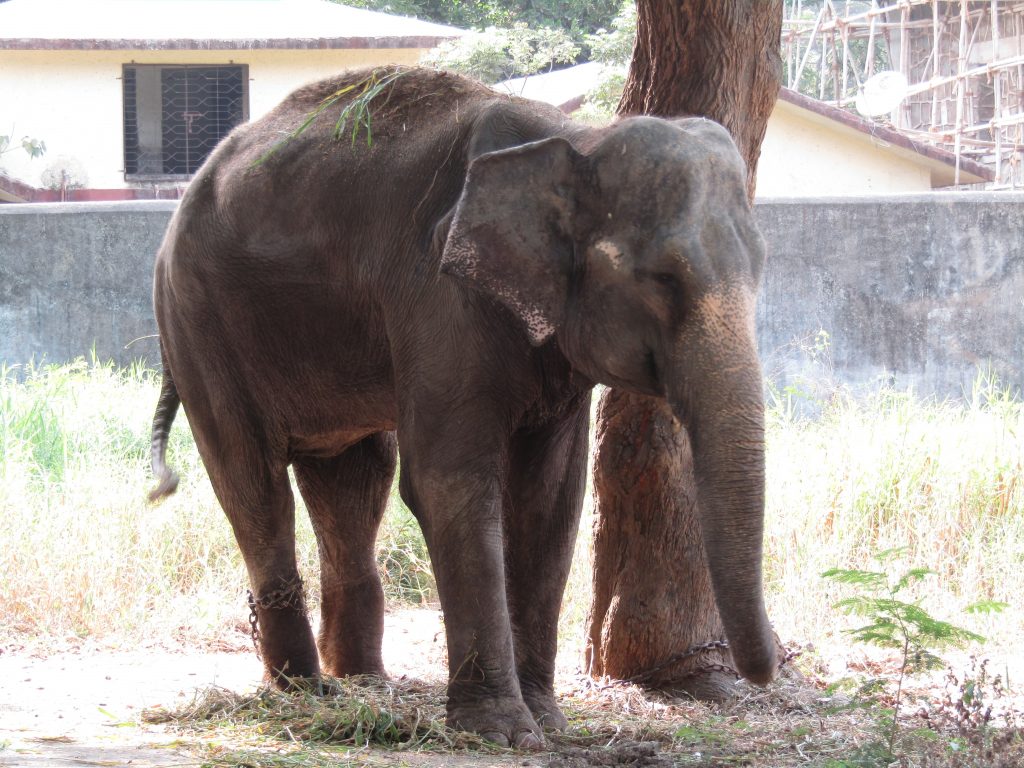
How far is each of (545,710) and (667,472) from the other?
3.50 feet

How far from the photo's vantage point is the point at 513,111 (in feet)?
13.8

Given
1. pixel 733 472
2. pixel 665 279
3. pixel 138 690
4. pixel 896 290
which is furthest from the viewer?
pixel 896 290

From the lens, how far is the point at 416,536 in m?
7.63

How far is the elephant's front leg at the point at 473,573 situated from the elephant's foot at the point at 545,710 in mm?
321

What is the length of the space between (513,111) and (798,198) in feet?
26.6

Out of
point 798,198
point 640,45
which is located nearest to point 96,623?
point 640,45

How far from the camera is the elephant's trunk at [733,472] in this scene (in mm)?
3477

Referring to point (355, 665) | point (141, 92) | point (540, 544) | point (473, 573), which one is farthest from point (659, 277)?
point (141, 92)

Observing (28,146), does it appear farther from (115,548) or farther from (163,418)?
(163,418)

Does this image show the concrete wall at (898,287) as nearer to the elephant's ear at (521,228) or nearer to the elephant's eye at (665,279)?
the elephant's ear at (521,228)

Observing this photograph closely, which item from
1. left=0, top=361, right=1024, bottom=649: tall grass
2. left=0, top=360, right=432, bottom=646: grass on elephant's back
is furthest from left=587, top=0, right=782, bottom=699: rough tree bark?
left=0, top=360, right=432, bottom=646: grass on elephant's back

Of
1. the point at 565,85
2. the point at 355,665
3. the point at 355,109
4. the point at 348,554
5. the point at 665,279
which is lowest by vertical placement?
the point at 355,665

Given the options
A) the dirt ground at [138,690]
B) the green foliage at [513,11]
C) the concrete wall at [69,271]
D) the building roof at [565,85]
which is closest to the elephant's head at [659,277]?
the dirt ground at [138,690]

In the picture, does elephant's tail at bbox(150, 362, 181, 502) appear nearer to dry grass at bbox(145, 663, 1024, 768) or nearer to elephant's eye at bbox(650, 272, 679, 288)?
dry grass at bbox(145, 663, 1024, 768)
